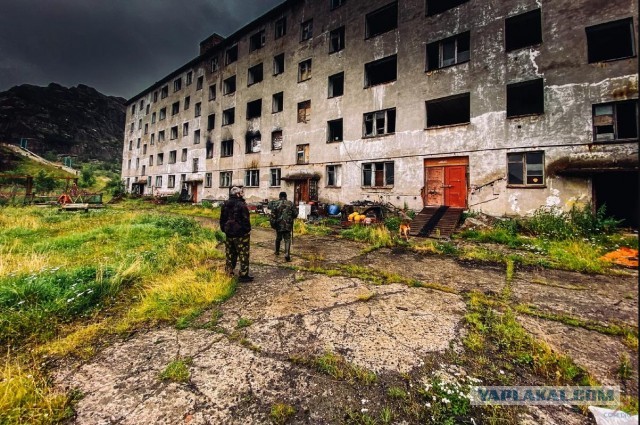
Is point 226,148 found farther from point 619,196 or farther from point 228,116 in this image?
point 619,196

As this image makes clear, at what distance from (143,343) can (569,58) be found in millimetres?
16284

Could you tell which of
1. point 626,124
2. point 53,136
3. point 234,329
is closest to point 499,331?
point 234,329

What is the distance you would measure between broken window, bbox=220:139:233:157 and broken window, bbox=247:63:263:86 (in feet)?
18.2

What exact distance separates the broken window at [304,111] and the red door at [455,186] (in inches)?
411

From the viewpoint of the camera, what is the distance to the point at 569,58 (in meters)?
10.4

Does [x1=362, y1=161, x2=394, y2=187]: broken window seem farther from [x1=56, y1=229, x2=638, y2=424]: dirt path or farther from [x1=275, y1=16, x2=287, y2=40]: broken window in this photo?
[x1=275, y1=16, x2=287, y2=40]: broken window

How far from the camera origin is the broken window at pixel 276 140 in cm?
2034

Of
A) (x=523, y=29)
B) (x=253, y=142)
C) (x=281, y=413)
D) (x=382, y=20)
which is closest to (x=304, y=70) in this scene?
(x=382, y=20)

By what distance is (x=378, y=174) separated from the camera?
15219mm

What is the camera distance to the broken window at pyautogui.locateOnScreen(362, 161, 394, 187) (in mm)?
14828

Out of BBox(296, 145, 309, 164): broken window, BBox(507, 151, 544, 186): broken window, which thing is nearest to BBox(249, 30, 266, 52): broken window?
BBox(296, 145, 309, 164): broken window

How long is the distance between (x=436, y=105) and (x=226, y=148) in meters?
18.5

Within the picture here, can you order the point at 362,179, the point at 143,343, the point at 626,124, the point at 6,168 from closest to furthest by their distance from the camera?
1. the point at 143,343
2. the point at 626,124
3. the point at 362,179
4. the point at 6,168

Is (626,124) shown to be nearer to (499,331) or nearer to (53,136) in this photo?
(499,331)
